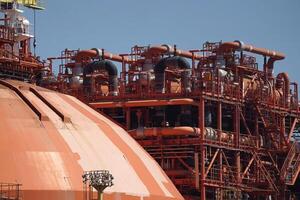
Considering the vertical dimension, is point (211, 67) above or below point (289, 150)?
above

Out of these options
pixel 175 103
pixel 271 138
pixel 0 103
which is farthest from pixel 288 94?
pixel 0 103

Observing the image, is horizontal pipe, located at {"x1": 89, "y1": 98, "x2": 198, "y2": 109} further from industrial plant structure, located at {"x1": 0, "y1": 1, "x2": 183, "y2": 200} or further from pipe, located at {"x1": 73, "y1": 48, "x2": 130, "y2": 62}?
industrial plant structure, located at {"x1": 0, "y1": 1, "x2": 183, "y2": 200}

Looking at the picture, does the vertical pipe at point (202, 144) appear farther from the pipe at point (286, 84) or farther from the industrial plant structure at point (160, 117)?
the pipe at point (286, 84)

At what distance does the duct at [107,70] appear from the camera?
110 metres

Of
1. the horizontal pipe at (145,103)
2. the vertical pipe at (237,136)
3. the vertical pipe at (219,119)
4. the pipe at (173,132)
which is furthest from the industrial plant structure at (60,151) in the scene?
the vertical pipe at (237,136)

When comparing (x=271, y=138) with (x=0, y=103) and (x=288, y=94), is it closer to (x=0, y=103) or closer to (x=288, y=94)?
(x=288, y=94)

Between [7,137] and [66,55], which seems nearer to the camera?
[7,137]

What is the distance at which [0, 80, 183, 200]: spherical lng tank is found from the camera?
3002 inches

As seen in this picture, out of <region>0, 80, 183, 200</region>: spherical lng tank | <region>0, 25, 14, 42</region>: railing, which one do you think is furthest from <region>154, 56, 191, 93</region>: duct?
<region>0, 25, 14, 42</region>: railing

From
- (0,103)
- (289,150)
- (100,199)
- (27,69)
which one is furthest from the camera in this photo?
(289,150)

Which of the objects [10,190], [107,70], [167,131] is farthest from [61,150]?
[107,70]

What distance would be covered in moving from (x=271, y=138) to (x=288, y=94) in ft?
20.4

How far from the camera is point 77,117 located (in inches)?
3307

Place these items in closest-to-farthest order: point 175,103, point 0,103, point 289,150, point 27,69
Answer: point 0,103 < point 27,69 < point 175,103 < point 289,150
